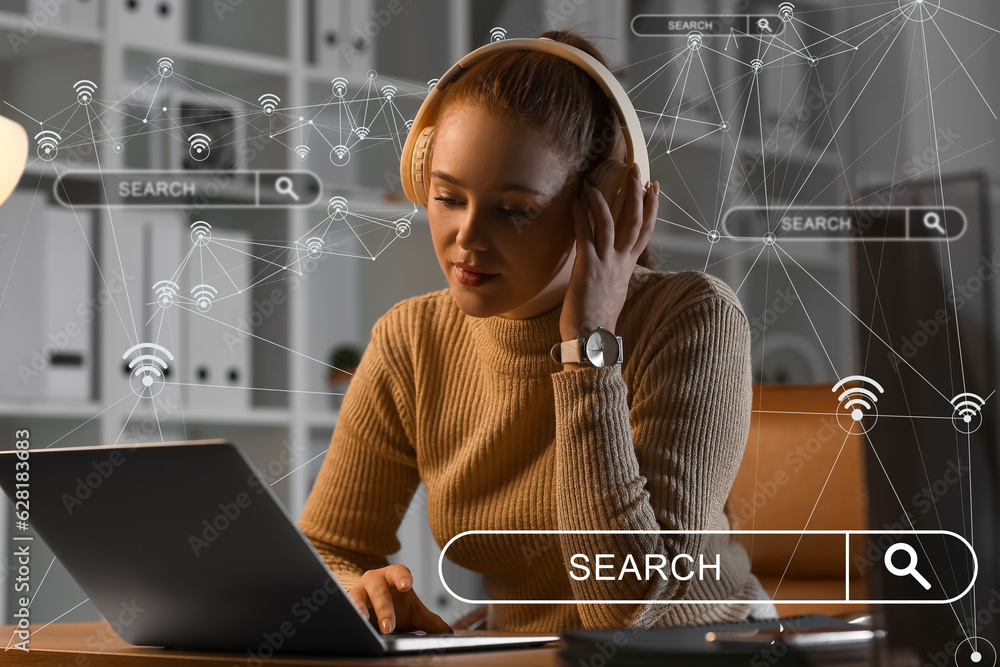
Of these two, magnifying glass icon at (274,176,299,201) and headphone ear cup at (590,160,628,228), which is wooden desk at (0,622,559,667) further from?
magnifying glass icon at (274,176,299,201)

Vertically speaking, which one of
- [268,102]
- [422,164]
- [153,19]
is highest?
[153,19]

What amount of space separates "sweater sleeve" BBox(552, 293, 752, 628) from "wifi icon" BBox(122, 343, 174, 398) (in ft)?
2.33

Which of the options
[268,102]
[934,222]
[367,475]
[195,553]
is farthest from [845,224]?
[195,553]

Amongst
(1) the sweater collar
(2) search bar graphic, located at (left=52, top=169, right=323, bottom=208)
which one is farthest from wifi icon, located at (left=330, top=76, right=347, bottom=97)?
(1) the sweater collar

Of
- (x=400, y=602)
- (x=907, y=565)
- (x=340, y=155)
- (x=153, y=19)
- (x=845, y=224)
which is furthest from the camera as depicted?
(x=153, y=19)

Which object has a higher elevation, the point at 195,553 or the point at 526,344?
the point at 526,344

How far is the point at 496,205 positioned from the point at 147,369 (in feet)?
2.31

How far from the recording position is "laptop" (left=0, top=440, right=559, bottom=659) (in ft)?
1.56

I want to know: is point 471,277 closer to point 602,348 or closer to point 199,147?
point 602,348

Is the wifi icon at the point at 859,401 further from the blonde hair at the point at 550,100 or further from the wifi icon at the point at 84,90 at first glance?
the wifi icon at the point at 84,90

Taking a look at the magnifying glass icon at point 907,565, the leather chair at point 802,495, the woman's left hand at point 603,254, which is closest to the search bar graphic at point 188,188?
the woman's left hand at point 603,254

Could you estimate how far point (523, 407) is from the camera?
3.08 ft

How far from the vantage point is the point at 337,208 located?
1300mm

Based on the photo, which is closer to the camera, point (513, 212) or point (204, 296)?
point (513, 212)
